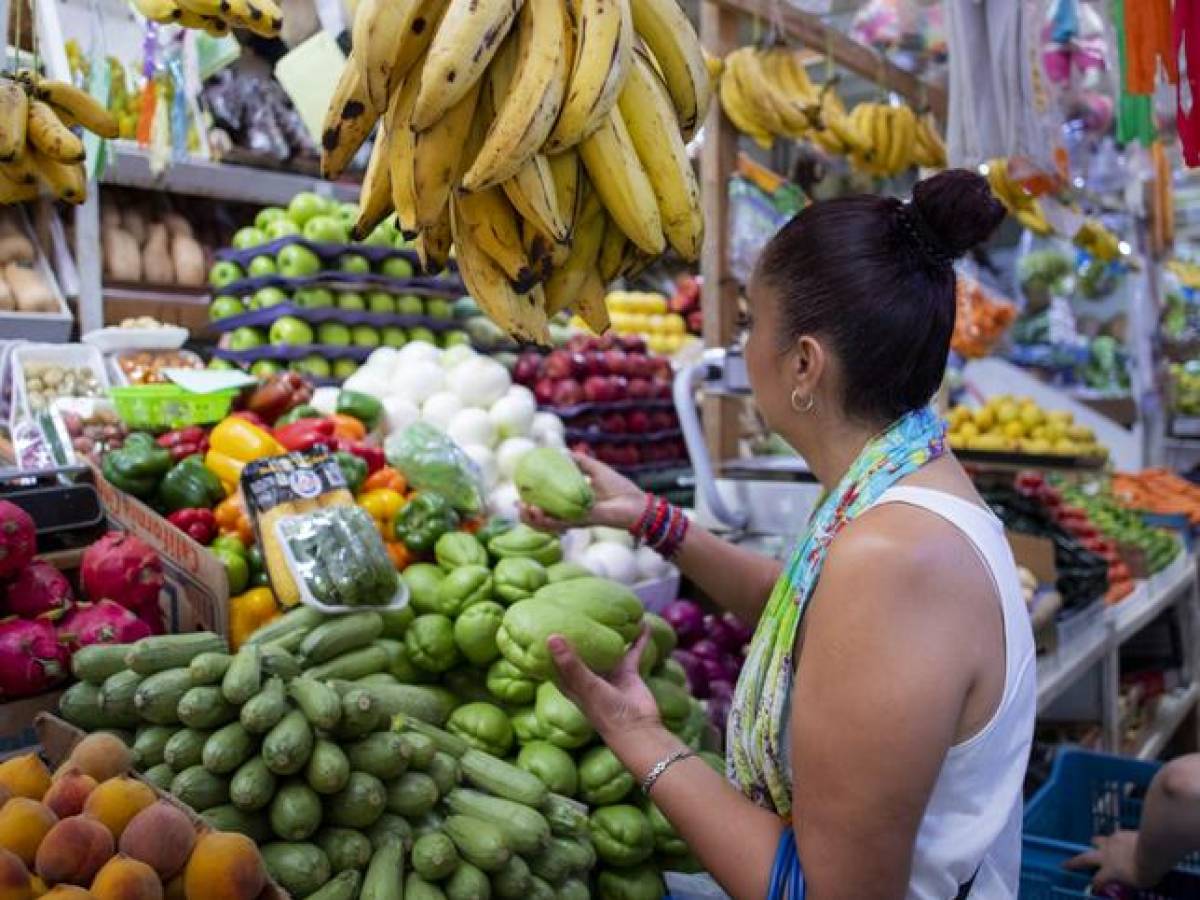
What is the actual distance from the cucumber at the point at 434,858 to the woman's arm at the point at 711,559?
723mm

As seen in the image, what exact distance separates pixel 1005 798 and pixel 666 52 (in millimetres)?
1060

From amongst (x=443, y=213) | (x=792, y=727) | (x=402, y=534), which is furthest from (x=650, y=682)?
(x=443, y=213)

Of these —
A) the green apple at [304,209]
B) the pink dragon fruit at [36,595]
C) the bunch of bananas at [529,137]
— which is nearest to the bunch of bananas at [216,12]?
the bunch of bananas at [529,137]

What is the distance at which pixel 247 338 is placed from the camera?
404 centimetres

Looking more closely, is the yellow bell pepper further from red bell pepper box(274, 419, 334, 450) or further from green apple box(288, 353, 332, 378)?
A: green apple box(288, 353, 332, 378)

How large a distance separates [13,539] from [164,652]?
0.42 metres

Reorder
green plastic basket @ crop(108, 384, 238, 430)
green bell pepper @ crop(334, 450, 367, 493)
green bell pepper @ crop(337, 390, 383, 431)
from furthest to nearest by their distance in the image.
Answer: green bell pepper @ crop(337, 390, 383, 431)
green plastic basket @ crop(108, 384, 238, 430)
green bell pepper @ crop(334, 450, 367, 493)

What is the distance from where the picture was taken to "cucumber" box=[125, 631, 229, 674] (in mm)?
1573

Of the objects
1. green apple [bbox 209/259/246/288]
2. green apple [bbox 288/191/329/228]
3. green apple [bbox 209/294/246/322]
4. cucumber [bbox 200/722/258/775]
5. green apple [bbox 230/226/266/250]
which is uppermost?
green apple [bbox 288/191/329/228]

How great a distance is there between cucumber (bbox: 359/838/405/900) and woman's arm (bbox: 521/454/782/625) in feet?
2.54

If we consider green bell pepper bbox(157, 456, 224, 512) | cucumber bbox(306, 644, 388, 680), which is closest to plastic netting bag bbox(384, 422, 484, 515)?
green bell pepper bbox(157, 456, 224, 512)

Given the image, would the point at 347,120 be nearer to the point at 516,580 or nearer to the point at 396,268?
the point at 516,580

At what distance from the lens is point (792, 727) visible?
122 centimetres

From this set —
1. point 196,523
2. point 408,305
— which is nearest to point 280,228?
point 408,305
